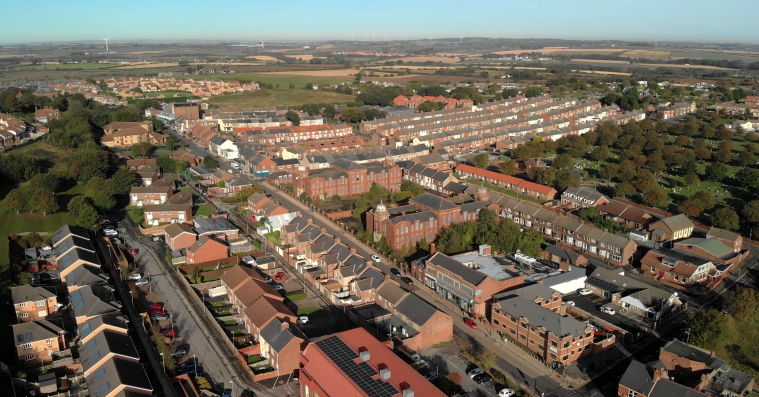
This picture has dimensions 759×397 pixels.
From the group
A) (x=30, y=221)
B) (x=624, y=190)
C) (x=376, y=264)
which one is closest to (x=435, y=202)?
(x=376, y=264)

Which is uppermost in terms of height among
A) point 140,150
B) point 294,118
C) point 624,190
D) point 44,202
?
point 294,118

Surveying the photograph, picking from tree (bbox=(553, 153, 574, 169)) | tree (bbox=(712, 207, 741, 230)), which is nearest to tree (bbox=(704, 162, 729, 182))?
tree (bbox=(553, 153, 574, 169))

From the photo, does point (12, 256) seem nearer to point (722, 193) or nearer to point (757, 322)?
point (757, 322)

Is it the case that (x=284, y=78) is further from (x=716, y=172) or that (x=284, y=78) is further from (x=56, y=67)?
(x=716, y=172)

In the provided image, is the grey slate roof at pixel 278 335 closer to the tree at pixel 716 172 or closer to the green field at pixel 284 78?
the tree at pixel 716 172

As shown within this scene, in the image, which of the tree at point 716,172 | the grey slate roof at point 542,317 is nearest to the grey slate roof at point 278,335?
the grey slate roof at point 542,317

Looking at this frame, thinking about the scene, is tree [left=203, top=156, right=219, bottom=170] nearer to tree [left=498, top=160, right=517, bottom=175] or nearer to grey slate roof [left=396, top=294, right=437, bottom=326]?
tree [left=498, top=160, right=517, bottom=175]

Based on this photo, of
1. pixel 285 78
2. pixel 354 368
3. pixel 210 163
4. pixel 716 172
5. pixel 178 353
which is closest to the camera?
pixel 354 368
